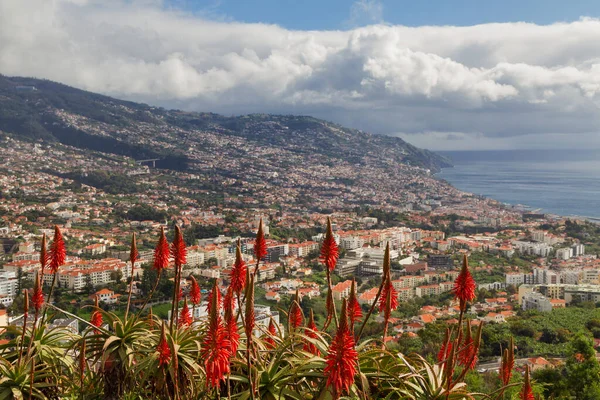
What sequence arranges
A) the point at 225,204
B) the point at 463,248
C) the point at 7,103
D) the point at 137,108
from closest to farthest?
the point at 463,248 < the point at 225,204 < the point at 7,103 < the point at 137,108

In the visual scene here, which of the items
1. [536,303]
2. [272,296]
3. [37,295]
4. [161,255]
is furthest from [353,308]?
[536,303]

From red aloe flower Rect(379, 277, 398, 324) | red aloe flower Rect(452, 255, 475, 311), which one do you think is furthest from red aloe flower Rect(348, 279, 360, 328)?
red aloe flower Rect(452, 255, 475, 311)

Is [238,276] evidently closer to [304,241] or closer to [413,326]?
[413,326]

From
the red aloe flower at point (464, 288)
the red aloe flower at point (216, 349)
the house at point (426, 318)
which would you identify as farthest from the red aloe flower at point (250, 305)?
the house at point (426, 318)

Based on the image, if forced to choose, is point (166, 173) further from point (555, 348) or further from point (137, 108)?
point (555, 348)

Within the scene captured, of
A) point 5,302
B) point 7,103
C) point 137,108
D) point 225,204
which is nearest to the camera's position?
point 5,302

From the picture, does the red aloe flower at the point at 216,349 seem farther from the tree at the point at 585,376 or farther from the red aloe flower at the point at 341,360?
the tree at the point at 585,376

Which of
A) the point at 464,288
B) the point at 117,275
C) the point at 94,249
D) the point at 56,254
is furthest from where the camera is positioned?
the point at 94,249

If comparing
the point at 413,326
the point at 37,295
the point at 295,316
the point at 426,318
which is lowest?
the point at 426,318

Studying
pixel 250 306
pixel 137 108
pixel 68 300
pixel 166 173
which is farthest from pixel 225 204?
pixel 137 108
